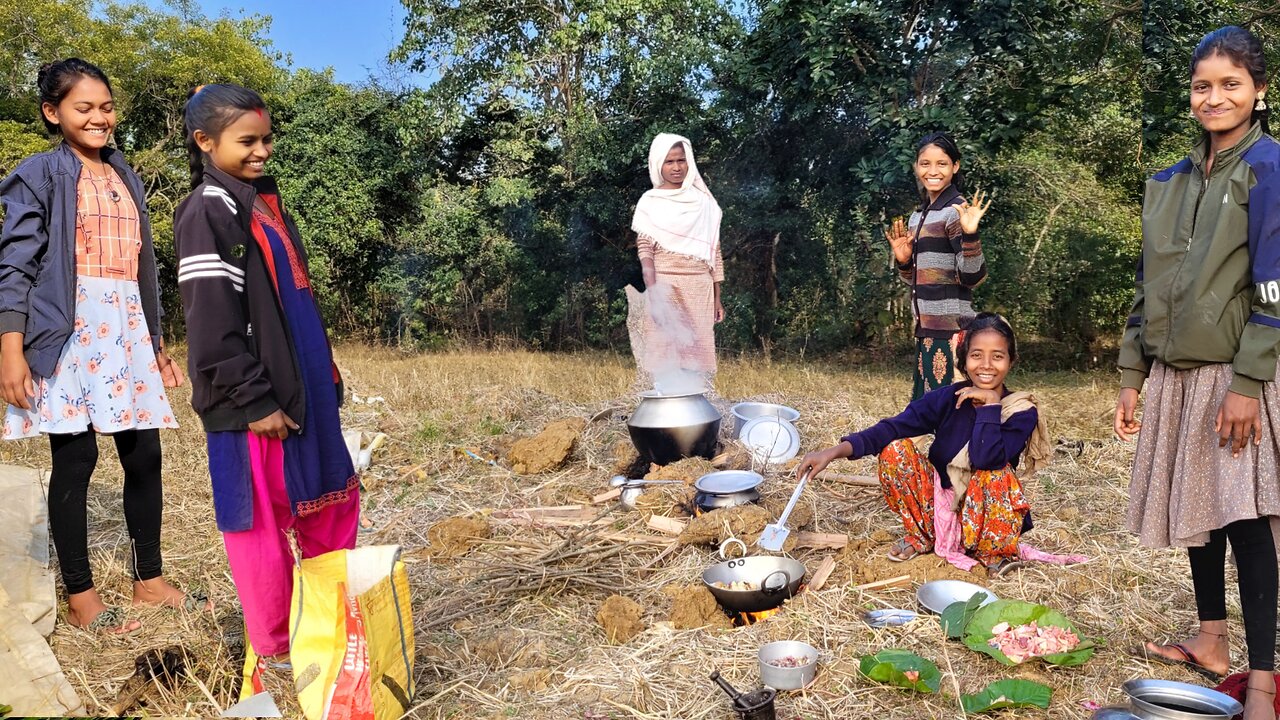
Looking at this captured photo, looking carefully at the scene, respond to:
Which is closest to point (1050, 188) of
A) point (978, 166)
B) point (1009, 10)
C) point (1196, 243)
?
point (978, 166)

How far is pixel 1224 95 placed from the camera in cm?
244

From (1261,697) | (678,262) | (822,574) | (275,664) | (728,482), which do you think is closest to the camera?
(1261,697)

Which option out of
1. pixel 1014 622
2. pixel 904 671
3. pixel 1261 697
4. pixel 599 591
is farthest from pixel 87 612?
pixel 1261 697

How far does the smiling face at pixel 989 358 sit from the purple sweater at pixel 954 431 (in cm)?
11

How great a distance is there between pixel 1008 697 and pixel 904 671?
0.30 m

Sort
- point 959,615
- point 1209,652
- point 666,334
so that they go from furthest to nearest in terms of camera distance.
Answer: point 666,334 < point 959,615 < point 1209,652

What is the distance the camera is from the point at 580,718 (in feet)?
8.75

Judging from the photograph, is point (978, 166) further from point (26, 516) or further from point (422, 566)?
point (26, 516)

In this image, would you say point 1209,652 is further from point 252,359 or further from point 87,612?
point 87,612

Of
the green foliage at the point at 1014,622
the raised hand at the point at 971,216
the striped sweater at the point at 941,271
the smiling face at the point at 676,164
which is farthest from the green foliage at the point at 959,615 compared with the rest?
the smiling face at the point at 676,164

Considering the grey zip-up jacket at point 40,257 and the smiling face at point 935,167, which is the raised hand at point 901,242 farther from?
the grey zip-up jacket at point 40,257

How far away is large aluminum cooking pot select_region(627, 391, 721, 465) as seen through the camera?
16.5 feet

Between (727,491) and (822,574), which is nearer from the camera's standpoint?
(822,574)

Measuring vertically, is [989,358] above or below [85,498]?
above
